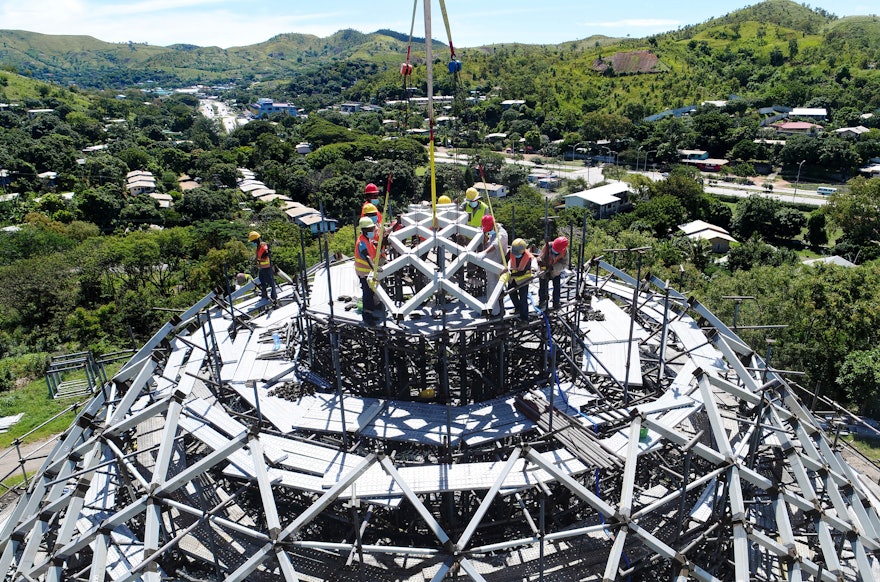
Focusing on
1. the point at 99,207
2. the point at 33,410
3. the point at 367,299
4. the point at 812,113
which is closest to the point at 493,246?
the point at 367,299

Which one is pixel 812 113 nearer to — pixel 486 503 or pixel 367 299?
pixel 367 299

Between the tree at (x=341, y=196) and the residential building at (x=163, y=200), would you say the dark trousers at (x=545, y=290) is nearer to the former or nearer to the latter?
the tree at (x=341, y=196)

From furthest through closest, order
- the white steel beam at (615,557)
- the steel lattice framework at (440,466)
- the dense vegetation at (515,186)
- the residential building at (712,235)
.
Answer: the residential building at (712,235) < the dense vegetation at (515,186) < the steel lattice framework at (440,466) < the white steel beam at (615,557)

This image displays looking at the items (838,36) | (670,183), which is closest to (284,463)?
(670,183)

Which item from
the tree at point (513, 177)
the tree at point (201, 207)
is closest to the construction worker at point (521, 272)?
the tree at point (201, 207)

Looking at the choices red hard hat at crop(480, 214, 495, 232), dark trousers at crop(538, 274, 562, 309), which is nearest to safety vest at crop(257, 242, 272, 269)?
red hard hat at crop(480, 214, 495, 232)

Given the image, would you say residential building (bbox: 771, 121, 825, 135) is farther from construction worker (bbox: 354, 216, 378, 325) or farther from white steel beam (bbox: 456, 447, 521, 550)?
white steel beam (bbox: 456, 447, 521, 550)

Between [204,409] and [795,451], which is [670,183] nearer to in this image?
[795,451]
